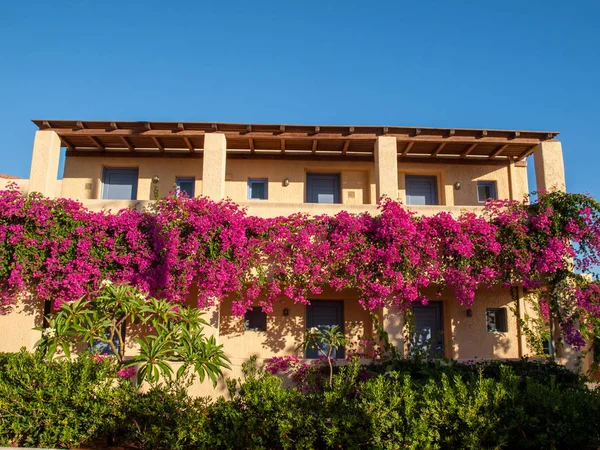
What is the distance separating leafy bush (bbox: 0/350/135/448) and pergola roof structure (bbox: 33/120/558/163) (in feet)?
25.1

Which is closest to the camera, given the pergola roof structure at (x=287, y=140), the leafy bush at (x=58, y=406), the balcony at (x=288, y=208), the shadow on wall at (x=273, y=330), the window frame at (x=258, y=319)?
the leafy bush at (x=58, y=406)

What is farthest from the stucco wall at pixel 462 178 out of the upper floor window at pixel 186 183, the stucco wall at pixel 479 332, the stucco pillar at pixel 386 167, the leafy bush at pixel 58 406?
the leafy bush at pixel 58 406

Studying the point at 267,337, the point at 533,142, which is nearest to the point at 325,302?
the point at 267,337

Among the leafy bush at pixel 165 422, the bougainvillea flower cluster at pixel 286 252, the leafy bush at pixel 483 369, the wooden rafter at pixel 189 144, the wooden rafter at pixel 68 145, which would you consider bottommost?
the leafy bush at pixel 165 422

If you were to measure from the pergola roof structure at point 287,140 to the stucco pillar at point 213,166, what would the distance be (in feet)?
1.09

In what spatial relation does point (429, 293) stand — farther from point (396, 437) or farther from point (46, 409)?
point (46, 409)

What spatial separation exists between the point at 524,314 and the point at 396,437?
10.4 meters

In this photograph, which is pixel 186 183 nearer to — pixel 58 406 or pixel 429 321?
pixel 429 321

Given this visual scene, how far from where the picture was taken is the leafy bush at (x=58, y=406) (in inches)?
285

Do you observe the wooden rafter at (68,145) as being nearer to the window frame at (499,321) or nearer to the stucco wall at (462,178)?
the stucco wall at (462,178)

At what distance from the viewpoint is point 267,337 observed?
14.4m

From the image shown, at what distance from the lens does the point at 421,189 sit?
16.5 meters

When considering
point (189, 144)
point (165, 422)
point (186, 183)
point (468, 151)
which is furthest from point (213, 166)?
point (165, 422)

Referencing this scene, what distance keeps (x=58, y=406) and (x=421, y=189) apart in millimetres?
A: 12149
